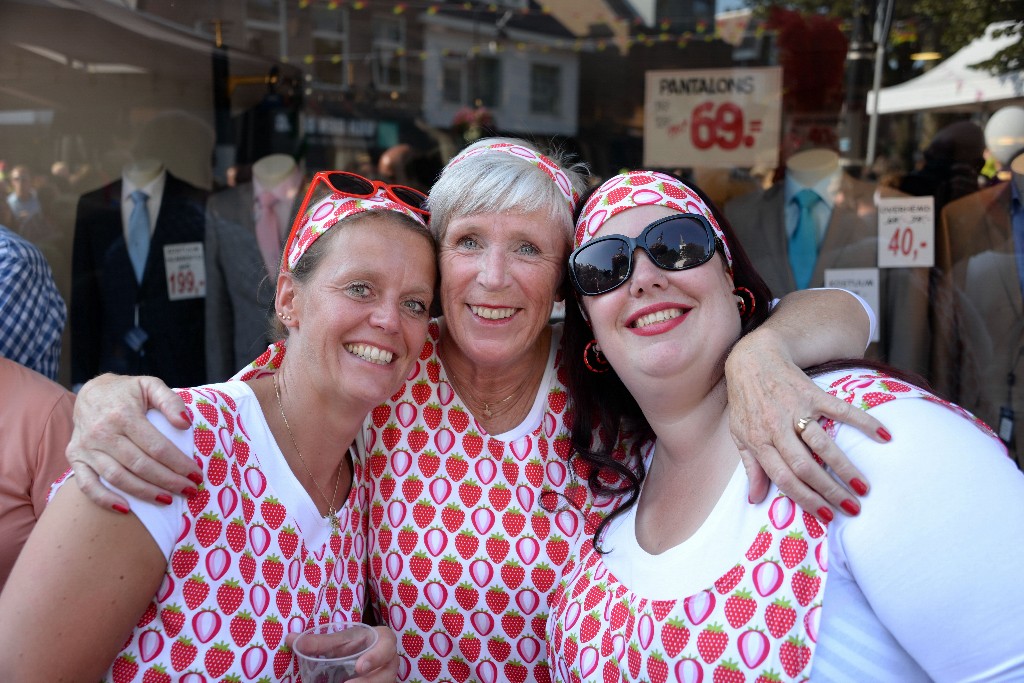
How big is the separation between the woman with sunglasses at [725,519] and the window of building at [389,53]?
11.1 feet

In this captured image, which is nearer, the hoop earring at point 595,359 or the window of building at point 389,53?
the hoop earring at point 595,359

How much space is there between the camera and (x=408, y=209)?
2021 millimetres

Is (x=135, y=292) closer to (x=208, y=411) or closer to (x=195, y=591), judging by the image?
(x=208, y=411)

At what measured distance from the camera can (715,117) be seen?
4227mm

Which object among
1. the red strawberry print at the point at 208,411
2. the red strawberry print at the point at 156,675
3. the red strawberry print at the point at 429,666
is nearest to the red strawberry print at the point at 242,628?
the red strawberry print at the point at 156,675

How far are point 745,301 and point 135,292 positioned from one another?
3350mm

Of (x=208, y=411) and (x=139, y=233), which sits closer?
(x=208, y=411)

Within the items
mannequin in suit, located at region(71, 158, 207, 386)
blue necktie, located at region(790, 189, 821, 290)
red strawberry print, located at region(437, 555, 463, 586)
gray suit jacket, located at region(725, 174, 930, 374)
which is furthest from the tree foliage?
mannequin in suit, located at region(71, 158, 207, 386)

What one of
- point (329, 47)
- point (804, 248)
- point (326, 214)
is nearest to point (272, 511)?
point (326, 214)

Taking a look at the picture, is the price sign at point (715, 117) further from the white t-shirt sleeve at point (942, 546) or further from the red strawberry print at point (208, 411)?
the red strawberry print at point (208, 411)

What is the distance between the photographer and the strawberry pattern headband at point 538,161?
2117 millimetres

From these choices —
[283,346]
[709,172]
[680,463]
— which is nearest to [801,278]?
[709,172]

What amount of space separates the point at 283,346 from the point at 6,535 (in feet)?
2.52

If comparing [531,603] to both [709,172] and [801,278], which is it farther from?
[709,172]
